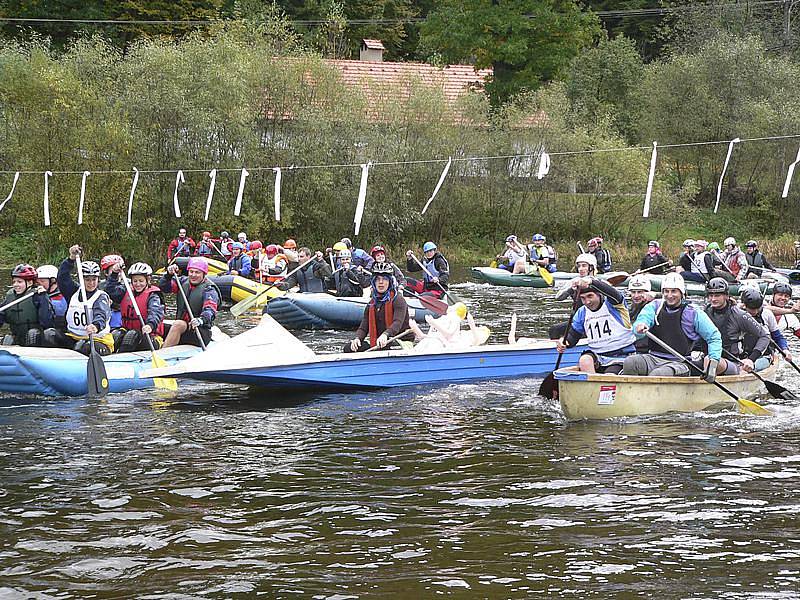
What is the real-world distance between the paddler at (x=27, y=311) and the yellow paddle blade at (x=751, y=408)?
26.1ft

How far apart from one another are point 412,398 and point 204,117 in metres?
20.7

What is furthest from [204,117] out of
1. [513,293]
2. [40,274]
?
[40,274]

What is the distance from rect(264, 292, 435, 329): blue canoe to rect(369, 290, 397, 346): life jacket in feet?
18.9

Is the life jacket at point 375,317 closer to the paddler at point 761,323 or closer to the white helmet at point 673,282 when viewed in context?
the white helmet at point 673,282

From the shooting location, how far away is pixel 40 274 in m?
13.2

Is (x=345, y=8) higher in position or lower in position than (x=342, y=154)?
higher

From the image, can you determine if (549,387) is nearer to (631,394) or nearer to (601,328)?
(601,328)

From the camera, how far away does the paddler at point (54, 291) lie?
13.2 m

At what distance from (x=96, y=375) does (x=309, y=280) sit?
9.82 m

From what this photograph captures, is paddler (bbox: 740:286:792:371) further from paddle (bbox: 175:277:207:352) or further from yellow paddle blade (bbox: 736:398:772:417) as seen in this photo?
paddle (bbox: 175:277:207:352)

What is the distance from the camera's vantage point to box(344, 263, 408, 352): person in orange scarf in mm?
13672

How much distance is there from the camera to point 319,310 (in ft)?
64.8

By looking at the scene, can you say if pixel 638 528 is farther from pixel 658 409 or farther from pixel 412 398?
pixel 412 398

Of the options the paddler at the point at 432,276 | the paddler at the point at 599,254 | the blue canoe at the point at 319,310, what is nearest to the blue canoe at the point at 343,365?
the paddler at the point at 432,276
